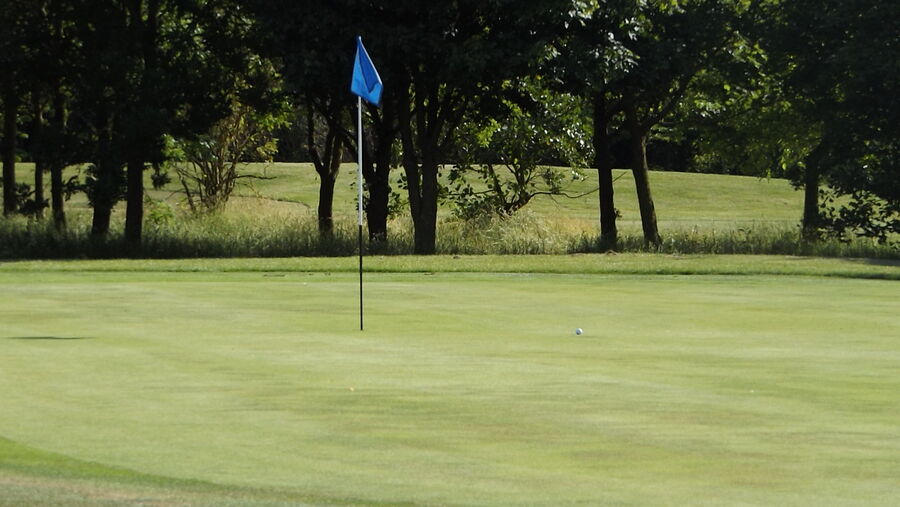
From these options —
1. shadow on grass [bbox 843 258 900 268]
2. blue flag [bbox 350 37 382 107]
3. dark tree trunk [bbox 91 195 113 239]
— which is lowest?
shadow on grass [bbox 843 258 900 268]

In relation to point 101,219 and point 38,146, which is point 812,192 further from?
point 38,146

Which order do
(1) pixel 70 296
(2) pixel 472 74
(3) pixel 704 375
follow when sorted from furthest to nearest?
(2) pixel 472 74, (1) pixel 70 296, (3) pixel 704 375

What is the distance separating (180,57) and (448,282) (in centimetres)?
1301

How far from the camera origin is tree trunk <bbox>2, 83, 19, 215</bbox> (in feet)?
119

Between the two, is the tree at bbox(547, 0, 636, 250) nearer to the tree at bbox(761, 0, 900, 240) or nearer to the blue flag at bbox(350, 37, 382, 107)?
the tree at bbox(761, 0, 900, 240)

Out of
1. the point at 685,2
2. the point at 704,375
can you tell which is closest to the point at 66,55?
the point at 685,2

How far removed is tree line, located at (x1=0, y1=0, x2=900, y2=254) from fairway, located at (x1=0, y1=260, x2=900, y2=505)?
581 inches

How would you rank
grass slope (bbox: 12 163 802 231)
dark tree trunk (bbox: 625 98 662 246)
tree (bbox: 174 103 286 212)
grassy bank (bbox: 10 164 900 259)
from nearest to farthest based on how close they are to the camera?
1. grassy bank (bbox: 10 164 900 259)
2. dark tree trunk (bbox: 625 98 662 246)
3. tree (bbox: 174 103 286 212)
4. grass slope (bbox: 12 163 802 231)

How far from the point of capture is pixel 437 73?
3303cm

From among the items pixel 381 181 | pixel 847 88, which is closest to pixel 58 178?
pixel 381 181

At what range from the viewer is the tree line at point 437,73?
32.4 m

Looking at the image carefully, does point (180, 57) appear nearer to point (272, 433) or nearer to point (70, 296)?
point (70, 296)

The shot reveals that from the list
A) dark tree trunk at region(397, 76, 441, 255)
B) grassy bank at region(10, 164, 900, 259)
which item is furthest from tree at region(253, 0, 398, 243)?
grassy bank at region(10, 164, 900, 259)

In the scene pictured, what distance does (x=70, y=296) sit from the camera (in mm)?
19906
